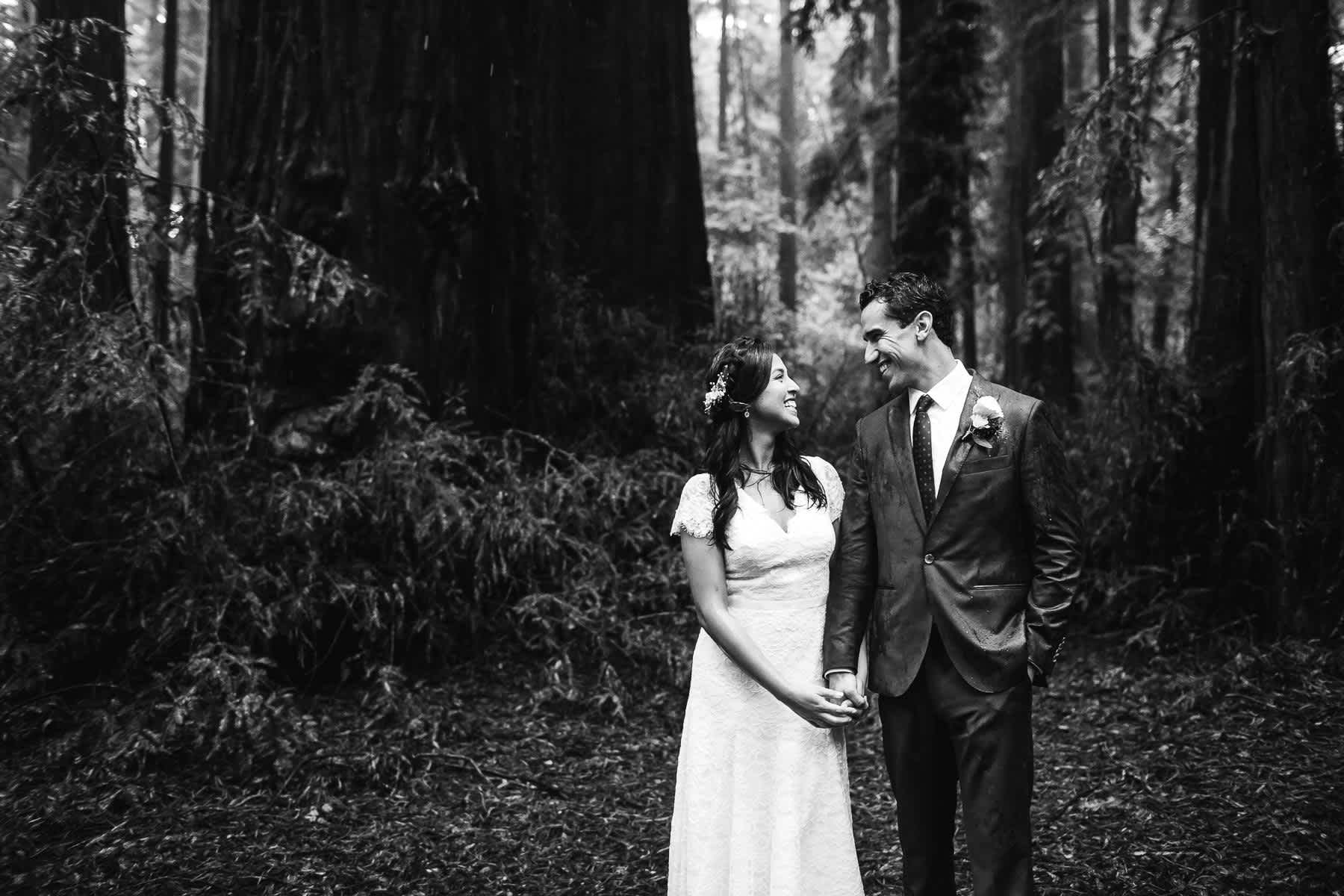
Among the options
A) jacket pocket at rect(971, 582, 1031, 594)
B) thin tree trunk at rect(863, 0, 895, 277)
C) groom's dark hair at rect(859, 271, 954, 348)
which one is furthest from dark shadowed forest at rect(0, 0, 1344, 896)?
thin tree trunk at rect(863, 0, 895, 277)

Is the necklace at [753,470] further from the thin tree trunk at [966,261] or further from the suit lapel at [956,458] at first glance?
the thin tree trunk at [966,261]

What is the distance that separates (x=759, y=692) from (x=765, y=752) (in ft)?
0.61

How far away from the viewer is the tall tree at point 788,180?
23.2 meters

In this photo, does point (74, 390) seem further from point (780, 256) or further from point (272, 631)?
point (780, 256)

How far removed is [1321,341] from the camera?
605cm

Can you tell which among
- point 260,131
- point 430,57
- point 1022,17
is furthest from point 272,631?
point 1022,17

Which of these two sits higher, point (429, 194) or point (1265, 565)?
point (429, 194)

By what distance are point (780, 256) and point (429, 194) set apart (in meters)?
17.6

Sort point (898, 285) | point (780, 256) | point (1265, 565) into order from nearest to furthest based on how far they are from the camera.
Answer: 1. point (898, 285)
2. point (1265, 565)
3. point (780, 256)

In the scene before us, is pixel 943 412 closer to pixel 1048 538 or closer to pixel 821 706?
pixel 1048 538

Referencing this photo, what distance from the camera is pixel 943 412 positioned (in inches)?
130

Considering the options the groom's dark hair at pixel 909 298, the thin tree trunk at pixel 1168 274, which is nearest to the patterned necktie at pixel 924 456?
the groom's dark hair at pixel 909 298

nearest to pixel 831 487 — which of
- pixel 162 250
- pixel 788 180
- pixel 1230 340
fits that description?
pixel 162 250

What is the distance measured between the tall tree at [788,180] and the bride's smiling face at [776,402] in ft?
60.8
